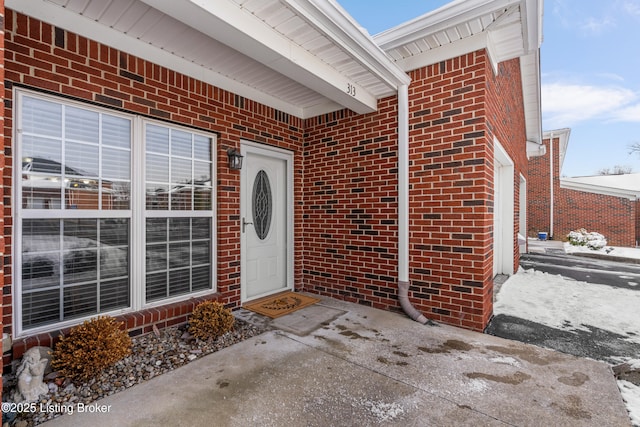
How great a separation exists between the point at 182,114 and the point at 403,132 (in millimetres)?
2392

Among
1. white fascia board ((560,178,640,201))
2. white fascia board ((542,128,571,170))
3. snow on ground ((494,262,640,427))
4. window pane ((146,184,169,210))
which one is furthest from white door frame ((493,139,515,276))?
white fascia board ((560,178,640,201))

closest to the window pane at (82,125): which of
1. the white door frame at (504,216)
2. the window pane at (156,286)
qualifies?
the window pane at (156,286)

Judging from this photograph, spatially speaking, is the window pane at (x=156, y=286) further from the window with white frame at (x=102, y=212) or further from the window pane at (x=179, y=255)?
the window pane at (x=179, y=255)

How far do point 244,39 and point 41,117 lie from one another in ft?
5.48

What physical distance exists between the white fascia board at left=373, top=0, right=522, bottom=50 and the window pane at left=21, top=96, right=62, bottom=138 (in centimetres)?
301

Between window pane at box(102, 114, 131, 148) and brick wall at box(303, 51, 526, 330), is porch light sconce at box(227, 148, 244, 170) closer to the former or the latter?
window pane at box(102, 114, 131, 148)

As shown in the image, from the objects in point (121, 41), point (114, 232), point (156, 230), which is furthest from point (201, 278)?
point (121, 41)

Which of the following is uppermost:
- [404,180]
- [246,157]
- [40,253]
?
[246,157]

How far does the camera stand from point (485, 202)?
2.97 m

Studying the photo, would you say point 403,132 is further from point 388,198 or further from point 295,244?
point 295,244

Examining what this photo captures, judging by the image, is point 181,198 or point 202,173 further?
point 202,173

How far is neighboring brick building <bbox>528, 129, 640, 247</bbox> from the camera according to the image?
11812mm

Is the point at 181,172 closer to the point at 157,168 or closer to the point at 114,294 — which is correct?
the point at 157,168

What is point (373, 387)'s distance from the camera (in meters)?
2.01
